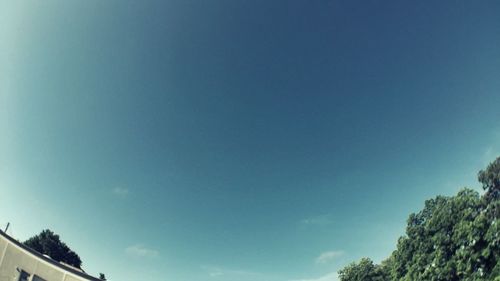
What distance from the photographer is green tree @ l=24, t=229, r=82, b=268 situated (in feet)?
201

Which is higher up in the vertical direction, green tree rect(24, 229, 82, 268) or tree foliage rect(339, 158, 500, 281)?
green tree rect(24, 229, 82, 268)

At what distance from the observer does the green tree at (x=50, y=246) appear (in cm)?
6141

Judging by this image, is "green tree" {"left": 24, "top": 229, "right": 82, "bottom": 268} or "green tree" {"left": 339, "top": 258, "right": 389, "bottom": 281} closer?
"green tree" {"left": 339, "top": 258, "right": 389, "bottom": 281}

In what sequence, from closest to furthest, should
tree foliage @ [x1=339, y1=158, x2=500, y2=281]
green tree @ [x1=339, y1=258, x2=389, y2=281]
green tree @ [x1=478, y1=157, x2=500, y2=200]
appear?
tree foliage @ [x1=339, y1=158, x2=500, y2=281], green tree @ [x1=478, y1=157, x2=500, y2=200], green tree @ [x1=339, y1=258, x2=389, y2=281]

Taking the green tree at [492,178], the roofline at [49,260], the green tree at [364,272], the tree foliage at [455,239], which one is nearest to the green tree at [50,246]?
the roofline at [49,260]

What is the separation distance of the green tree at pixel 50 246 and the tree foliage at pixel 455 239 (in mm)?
71677

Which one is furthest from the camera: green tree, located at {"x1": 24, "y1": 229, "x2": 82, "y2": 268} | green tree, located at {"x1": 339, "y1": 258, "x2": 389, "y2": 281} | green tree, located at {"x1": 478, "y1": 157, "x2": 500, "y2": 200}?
green tree, located at {"x1": 24, "y1": 229, "x2": 82, "y2": 268}

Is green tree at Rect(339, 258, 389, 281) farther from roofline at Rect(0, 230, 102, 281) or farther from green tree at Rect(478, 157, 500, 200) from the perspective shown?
roofline at Rect(0, 230, 102, 281)

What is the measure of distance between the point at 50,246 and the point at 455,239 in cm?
7711

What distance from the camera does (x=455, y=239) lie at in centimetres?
1833

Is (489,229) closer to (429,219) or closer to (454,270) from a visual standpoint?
(454,270)

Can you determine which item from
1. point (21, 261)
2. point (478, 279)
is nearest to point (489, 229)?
point (478, 279)

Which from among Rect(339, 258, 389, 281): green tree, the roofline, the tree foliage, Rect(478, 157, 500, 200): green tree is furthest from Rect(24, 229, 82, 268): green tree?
Rect(478, 157, 500, 200): green tree

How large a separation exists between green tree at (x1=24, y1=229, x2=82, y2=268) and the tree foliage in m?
71.7
